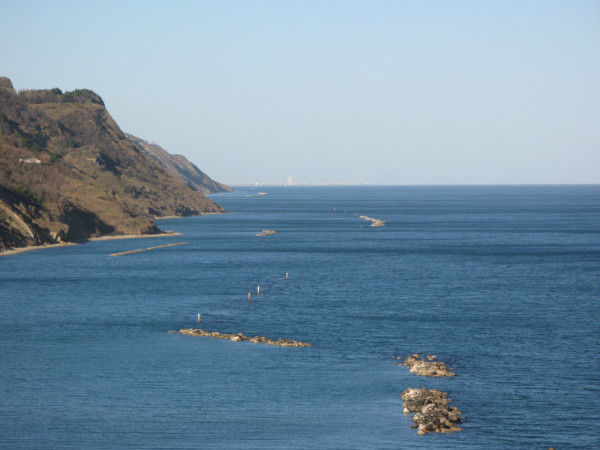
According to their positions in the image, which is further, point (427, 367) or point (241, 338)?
point (241, 338)

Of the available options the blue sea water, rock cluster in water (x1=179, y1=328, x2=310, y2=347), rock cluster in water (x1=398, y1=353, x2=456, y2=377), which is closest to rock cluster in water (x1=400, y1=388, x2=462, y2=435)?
the blue sea water

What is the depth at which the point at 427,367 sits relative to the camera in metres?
62.2

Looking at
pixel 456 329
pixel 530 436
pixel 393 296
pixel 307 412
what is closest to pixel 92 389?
pixel 307 412

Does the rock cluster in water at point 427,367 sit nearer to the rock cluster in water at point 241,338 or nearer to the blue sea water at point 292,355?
the blue sea water at point 292,355

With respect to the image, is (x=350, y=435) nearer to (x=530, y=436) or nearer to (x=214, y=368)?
(x=530, y=436)

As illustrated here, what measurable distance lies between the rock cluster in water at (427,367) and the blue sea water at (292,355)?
0.99m

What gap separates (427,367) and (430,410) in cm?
1168

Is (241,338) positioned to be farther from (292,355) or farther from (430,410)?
(430,410)

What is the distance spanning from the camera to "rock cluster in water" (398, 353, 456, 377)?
200 feet

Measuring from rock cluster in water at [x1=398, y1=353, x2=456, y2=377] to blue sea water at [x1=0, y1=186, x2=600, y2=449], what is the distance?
987 mm

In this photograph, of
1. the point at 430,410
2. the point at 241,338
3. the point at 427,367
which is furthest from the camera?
the point at 241,338

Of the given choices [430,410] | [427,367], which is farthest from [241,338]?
[430,410]

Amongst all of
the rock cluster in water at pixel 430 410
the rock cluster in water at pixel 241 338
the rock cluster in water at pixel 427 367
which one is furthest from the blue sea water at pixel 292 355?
the rock cluster in water at pixel 241 338

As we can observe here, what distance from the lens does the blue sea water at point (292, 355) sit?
49.5 meters
